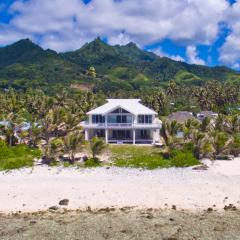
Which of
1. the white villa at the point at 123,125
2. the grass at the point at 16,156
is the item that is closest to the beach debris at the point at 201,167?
the white villa at the point at 123,125

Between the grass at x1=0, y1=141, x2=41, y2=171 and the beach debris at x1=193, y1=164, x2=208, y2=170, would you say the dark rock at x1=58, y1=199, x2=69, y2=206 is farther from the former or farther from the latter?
the beach debris at x1=193, y1=164, x2=208, y2=170

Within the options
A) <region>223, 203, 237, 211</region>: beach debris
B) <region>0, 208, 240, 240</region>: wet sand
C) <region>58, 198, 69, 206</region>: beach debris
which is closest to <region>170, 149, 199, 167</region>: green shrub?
<region>223, 203, 237, 211</region>: beach debris

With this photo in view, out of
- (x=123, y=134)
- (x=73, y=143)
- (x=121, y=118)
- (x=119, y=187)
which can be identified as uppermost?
(x=121, y=118)

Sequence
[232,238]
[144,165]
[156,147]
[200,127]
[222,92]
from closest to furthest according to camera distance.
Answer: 1. [232,238]
2. [144,165]
3. [156,147]
4. [200,127]
5. [222,92]

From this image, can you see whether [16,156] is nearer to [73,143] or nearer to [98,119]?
[73,143]

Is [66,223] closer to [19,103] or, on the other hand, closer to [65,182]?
[65,182]

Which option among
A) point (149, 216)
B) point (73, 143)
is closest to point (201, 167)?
point (73, 143)

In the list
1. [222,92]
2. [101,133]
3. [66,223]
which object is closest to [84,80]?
[222,92]
